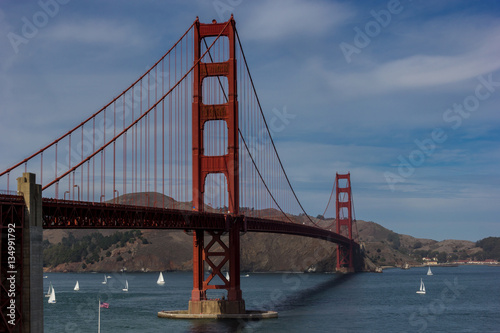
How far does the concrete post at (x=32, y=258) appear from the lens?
117ft

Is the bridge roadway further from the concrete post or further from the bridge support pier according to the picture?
the bridge support pier

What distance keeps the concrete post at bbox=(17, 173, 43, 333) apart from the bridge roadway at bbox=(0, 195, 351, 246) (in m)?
0.77

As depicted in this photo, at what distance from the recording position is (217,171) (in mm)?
69562

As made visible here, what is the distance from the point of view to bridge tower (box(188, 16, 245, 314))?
6888 cm

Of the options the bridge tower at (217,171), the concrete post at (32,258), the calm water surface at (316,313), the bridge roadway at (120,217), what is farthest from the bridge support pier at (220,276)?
the concrete post at (32,258)

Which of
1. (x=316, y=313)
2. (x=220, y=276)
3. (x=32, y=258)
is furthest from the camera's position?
(x=316, y=313)

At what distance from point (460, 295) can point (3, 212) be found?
99741 millimetres

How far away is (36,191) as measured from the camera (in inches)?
1474

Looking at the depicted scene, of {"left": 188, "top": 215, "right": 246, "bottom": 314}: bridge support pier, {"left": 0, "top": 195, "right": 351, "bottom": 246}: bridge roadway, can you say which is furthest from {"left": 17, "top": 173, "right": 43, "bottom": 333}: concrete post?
{"left": 188, "top": 215, "right": 246, "bottom": 314}: bridge support pier

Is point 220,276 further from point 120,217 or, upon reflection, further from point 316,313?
point 120,217

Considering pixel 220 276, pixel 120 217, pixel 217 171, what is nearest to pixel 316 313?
pixel 220 276

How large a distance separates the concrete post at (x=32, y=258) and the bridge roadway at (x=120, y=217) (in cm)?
77

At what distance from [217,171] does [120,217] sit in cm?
1970

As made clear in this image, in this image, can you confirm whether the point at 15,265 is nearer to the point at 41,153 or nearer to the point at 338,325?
the point at 41,153
